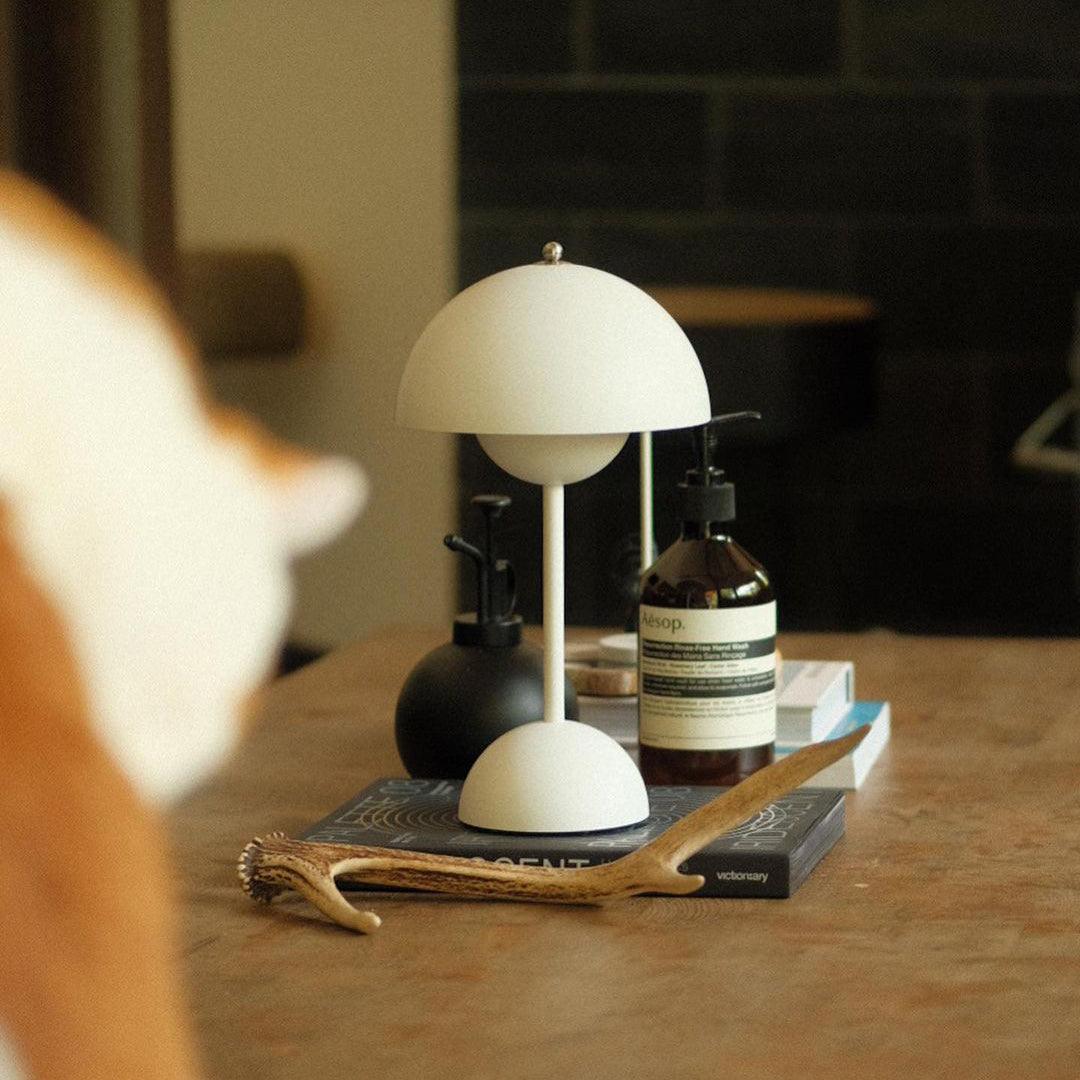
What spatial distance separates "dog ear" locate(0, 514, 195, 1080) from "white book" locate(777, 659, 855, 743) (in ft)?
1.32

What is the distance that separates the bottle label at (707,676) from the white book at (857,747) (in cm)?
6

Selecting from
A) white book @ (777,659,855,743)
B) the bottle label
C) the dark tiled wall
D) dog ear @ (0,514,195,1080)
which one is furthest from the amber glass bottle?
the dark tiled wall

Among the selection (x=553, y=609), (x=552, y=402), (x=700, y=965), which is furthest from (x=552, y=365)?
(x=700, y=965)

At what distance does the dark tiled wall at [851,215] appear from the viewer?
2881 mm

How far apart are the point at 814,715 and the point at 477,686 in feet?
0.70

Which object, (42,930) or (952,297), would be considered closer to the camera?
(42,930)

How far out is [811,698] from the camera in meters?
1.13

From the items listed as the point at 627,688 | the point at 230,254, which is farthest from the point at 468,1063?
the point at 230,254

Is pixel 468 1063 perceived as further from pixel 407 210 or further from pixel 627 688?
pixel 407 210

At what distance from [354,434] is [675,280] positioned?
23.7 inches

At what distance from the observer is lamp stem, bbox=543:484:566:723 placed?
0.95 m

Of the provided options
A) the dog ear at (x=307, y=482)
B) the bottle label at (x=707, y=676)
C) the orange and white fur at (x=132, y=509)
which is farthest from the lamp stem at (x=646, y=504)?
the dog ear at (x=307, y=482)

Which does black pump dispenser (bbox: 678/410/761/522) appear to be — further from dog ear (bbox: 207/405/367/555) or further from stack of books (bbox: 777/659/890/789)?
dog ear (bbox: 207/405/367/555)

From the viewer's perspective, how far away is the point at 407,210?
9.95 ft
